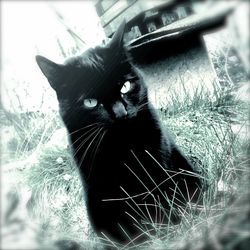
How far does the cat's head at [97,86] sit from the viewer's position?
42.8 inches

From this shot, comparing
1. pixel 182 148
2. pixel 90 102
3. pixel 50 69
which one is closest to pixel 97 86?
pixel 90 102

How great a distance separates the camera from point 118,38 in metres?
1.10

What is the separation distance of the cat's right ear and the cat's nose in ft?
0.72

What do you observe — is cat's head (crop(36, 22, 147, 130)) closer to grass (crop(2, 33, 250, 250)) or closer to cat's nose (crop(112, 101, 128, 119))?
cat's nose (crop(112, 101, 128, 119))

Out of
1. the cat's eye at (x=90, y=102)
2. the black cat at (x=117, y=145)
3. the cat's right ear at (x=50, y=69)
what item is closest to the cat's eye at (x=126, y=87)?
the black cat at (x=117, y=145)

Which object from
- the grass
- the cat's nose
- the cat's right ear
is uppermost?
the cat's right ear

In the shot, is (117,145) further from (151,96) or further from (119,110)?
(151,96)

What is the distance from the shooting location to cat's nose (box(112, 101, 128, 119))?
1082 millimetres

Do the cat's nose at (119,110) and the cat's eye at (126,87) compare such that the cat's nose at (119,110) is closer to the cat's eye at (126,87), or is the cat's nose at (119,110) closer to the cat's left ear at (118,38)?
the cat's eye at (126,87)

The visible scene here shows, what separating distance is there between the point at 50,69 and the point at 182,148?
709 millimetres

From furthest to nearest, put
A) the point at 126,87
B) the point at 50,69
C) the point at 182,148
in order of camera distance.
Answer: the point at 182,148
the point at 126,87
the point at 50,69

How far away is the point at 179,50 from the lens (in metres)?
1.42

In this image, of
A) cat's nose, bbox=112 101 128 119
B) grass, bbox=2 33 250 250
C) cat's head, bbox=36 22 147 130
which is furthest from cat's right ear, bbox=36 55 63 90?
grass, bbox=2 33 250 250

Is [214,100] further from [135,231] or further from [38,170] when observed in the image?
Result: [38,170]
